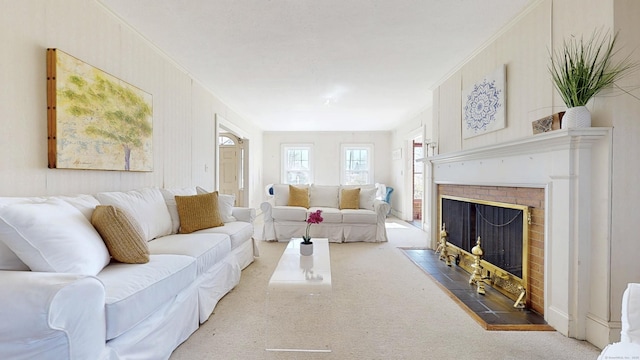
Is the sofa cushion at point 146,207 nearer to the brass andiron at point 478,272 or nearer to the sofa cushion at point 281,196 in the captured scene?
the sofa cushion at point 281,196

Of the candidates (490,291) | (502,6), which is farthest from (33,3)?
(490,291)

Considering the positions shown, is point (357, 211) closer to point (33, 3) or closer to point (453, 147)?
point (453, 147)

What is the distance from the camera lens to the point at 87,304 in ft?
3.70

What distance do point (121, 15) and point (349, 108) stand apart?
374cm

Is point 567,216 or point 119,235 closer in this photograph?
point 119,235

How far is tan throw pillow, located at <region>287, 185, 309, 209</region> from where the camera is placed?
4949 mm

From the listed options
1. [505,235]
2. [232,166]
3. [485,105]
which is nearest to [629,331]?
[505,235]

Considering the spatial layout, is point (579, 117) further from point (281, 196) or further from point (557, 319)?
point (281, 196)

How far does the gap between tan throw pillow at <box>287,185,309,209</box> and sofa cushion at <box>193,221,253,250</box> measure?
1.68 metres

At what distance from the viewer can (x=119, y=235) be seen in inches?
67.2

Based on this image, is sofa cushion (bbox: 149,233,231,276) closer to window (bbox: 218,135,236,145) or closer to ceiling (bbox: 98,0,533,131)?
ceiling (bbox: 98,0,533,131)

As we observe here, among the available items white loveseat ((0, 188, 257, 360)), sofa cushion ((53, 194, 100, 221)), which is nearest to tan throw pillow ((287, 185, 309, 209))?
white loveseat ((0, 188, 257, 360))

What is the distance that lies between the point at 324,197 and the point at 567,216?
369cm

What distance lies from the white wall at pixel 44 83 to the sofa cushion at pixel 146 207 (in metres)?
0.22
